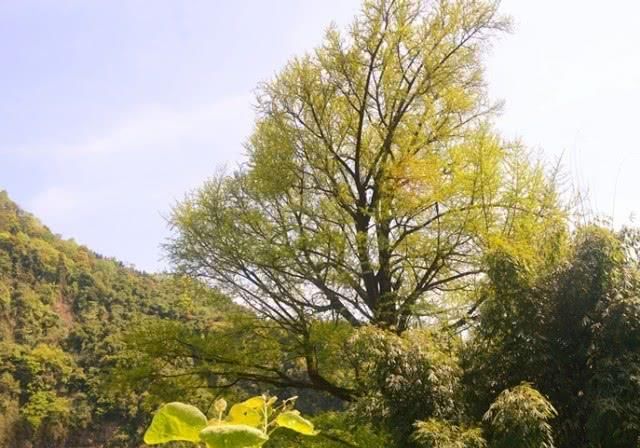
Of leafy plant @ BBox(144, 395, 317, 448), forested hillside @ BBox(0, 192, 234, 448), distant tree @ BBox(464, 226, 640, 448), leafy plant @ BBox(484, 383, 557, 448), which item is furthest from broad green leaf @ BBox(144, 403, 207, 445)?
forested hillside @ BBox(0, 192, 234, 448)

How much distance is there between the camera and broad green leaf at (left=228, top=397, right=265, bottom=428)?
412mm

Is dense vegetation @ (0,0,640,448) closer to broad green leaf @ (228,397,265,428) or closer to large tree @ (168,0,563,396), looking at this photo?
large tree @ (168,0,563,396)

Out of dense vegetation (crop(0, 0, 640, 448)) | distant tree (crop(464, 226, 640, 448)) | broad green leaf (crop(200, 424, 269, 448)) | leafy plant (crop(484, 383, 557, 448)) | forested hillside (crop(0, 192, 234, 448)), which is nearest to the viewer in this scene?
broad green leaf (crop(200, 424, 269, 448))

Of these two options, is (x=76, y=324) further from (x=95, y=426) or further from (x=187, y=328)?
(x=187, y=328)

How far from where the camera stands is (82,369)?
28141mm

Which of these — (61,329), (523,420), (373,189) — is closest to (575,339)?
(523,420)

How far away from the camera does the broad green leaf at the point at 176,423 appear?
1.22 ft

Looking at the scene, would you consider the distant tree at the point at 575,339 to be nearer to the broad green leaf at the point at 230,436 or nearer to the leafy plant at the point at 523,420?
the leafy plant at the point at 523,420

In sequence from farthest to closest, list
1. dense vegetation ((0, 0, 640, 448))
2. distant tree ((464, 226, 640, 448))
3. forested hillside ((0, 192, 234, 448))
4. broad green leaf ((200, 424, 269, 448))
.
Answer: forested hillside ((0, 192, 234, 448)) < dense vegetation ((0, 0, 640, 448)) < distant tree ((464, 226, 640, 448)) < broad green leaf ((200, 424, 269, 448))

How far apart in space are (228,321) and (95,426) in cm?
2297

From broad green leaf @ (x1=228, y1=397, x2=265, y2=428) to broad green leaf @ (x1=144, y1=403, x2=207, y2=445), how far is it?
0.12 ft

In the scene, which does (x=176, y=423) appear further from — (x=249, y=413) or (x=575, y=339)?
(x=575, y=339)

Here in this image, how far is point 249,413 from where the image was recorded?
1.40 ft

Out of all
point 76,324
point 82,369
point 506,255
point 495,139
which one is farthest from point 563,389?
point 76,324
